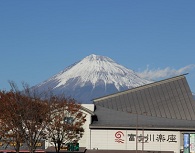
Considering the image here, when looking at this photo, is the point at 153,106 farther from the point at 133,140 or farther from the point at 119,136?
the point at 119,136

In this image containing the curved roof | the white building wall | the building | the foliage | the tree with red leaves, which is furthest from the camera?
the curved roof

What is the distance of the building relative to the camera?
10962 cm

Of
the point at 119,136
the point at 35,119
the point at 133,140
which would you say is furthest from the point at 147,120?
the point at 35,119

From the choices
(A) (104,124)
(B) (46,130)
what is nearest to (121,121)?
(A) (104,124)

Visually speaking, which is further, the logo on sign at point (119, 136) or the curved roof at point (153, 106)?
the curved roof at point (153, 106)

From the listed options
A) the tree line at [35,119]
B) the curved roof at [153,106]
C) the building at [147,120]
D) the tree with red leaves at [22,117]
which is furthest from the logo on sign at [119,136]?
the tree with red leaves at [22,117]

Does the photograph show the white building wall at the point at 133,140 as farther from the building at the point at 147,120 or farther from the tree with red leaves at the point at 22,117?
the tree with red leaves at the point at 22,117

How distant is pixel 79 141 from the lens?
10900 centimetres

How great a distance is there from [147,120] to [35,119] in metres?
32.5

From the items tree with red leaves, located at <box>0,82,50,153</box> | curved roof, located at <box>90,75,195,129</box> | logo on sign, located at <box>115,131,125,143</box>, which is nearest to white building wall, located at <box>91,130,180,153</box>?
logo on sign, located at <box>115,131,125,143</box>

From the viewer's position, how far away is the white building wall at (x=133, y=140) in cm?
10931

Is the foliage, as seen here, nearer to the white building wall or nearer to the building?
the white building wall

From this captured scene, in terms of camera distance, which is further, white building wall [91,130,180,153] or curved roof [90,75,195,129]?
curved roof [90,75,195,129]

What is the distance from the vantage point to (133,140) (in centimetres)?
11012
